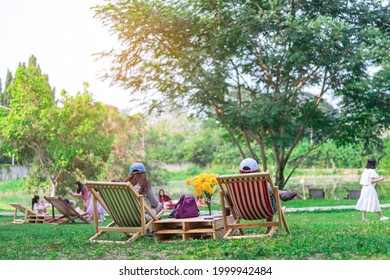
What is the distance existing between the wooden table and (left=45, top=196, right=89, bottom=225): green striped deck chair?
4020 millimetres

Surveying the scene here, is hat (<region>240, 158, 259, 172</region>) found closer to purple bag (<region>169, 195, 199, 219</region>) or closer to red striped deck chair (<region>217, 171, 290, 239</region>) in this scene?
red striped deck chair (<region>217, 171, 290, 239</region>)

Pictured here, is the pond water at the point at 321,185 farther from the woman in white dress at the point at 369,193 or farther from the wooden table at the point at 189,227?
the wooden table at the point at 189,227

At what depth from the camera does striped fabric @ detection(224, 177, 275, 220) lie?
5.70 meters

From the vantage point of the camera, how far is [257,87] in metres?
17.1

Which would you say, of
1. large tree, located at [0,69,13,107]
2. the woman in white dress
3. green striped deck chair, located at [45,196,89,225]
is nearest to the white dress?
the woman in white dress

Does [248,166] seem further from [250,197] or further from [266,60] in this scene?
[266,60]

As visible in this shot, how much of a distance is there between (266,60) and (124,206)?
10.4m

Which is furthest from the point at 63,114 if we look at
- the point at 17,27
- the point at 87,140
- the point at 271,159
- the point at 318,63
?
the point at 271,159

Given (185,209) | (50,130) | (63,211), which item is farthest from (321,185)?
(185,209)

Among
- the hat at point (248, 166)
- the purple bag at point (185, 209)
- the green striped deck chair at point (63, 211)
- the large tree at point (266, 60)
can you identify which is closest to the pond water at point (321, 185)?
the large tree at point (266, 60)

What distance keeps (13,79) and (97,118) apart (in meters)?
5.60

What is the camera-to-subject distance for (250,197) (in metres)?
5.82
